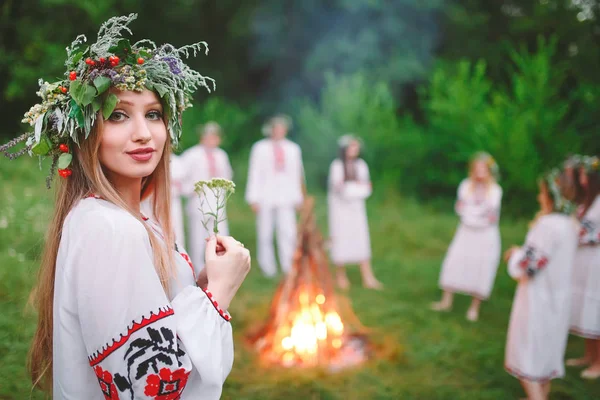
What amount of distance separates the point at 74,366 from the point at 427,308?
5.64m

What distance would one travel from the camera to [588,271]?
5129 mm

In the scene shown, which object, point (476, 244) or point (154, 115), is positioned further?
point (476, 244)

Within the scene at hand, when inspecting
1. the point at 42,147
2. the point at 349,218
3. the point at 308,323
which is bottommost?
the point at 308,323

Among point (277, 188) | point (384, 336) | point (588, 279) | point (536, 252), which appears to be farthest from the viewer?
point (277, 188)

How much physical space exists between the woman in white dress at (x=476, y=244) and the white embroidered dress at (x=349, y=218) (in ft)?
4.75

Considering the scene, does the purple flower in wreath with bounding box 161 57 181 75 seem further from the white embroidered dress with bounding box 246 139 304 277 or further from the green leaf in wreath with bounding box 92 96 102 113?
the white embroidered dress with bounding box 246 139 304 277

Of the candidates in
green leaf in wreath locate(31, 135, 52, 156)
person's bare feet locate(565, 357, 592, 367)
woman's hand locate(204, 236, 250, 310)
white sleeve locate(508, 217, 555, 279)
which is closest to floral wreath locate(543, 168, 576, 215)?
white sleeve locate(508, 217, 555, 279)

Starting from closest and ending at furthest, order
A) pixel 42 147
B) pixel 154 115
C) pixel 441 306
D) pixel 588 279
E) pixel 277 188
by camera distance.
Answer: pixel 42 147
pixel 154 115
pixel 588 279
pixel 441 306
pixel 277 188

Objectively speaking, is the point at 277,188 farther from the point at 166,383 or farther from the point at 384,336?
the point at 166,383

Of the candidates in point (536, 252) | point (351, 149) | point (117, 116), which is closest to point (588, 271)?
point (536, 252)

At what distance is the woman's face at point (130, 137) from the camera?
173 cm

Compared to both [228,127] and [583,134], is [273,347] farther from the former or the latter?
[228,127]

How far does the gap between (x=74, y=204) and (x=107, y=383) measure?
60 centimetres

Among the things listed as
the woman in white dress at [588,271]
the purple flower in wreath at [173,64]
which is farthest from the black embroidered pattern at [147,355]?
the woman in white dress at [588,271]
